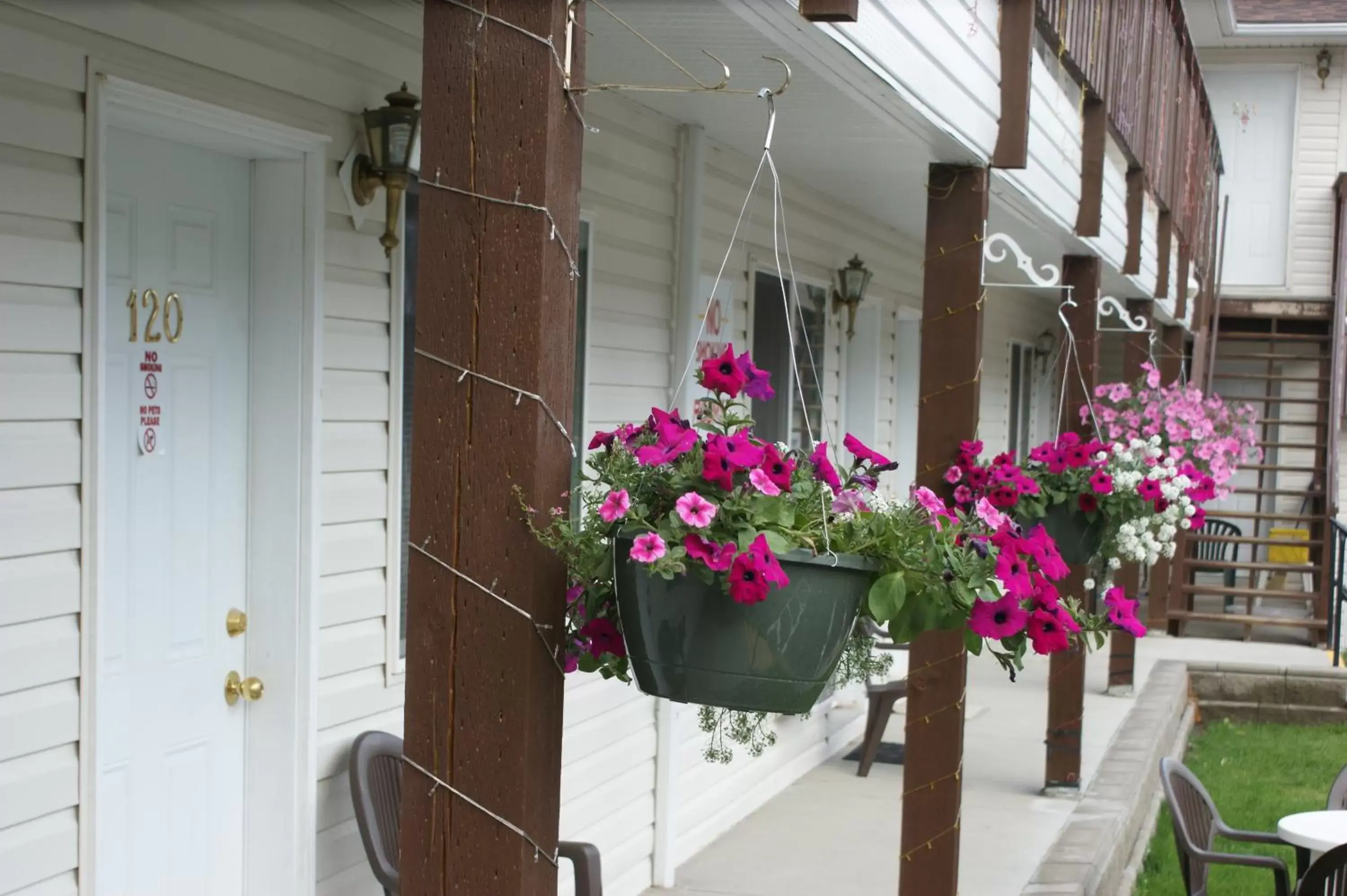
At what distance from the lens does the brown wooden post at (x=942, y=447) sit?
15.7 ft

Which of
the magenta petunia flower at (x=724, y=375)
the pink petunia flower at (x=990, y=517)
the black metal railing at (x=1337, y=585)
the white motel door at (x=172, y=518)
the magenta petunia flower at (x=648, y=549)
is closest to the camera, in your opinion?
the magenta petunia flower at (x=648, y=549)

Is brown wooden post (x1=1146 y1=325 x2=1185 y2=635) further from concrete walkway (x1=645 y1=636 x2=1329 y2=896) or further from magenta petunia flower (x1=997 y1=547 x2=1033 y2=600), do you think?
magenta petunia flower (x1=997 y1=547 x2=1033 y2=600)

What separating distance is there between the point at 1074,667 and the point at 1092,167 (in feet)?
8.07

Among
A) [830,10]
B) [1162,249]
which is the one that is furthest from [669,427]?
[1162,249]

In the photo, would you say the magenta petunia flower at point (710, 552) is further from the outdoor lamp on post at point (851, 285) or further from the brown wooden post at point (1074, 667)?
the outdoor lamp on post at point (851, 285)

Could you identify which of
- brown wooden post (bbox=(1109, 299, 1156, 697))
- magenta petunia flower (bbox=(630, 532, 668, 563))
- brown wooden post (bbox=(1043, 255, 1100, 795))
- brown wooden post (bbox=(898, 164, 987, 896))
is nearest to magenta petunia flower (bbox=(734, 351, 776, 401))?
magenta petunia flower (bbox=(630, 532, 668, 563))

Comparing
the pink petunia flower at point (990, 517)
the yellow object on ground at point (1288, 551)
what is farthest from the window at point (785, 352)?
the yellow object on ground at point (1288, 551)

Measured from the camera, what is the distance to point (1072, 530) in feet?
18.3

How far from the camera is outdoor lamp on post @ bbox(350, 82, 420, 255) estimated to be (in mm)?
3742

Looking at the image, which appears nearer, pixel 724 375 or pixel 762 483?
pixel 762 483

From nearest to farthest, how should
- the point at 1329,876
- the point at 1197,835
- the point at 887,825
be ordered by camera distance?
the point at 1329,876
the point at 1197,835
the point at 887,825

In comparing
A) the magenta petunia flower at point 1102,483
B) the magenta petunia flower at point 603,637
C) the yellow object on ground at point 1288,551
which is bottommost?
the yellow object on ground at point 1288,551

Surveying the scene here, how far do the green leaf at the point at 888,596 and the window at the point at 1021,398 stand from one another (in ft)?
37.8

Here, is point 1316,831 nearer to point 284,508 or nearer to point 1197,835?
point 1197,835
